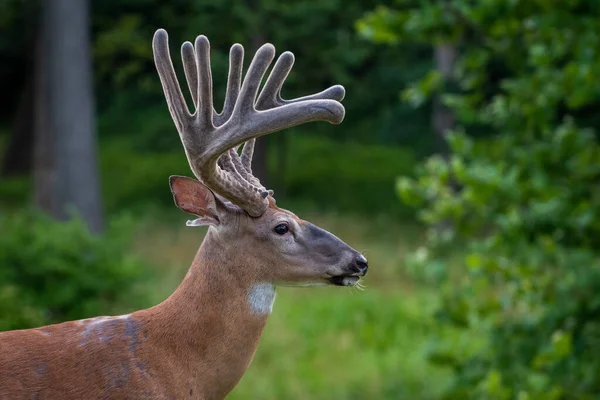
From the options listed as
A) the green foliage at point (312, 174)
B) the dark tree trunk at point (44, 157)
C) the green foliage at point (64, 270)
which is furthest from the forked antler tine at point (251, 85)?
the green foliage at point (312, 174)

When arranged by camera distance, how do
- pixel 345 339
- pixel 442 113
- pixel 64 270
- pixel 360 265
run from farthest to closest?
pixel 442 113
pixel 345 339
pixel 64 270
pixel 360 265

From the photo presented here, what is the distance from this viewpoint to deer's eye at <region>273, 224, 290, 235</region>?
3.15 metres

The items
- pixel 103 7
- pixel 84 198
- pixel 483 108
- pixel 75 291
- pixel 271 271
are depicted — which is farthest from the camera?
pixel 103 7

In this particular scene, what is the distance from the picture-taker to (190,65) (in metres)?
3.01

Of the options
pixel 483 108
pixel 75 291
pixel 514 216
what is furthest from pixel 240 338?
pixel 75 291

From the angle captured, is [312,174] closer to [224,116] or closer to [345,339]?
[345,339]

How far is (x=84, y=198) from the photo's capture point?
1655 cm

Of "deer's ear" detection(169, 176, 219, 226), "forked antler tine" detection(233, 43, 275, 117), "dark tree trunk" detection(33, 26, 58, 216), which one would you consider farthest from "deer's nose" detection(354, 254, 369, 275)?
"dark tree trunk" detection(33, 26, 58, 216)

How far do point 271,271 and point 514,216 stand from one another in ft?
10.0

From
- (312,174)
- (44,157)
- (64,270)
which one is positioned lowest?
(64,270)

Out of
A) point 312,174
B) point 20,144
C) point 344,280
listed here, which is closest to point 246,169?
point 344,280

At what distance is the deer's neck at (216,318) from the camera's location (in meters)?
2.96

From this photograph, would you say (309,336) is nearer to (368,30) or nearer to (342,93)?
(368,30)

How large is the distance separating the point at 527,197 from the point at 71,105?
11.7 metres
